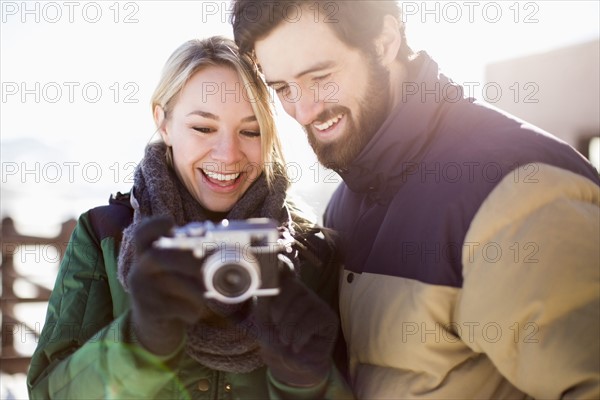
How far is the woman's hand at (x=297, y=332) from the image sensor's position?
5.82ft

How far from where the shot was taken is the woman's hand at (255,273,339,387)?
1.77 m

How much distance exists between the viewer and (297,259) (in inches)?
89.6

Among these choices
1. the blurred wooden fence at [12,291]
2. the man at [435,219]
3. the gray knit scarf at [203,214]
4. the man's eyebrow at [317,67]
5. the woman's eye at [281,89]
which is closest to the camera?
the man at [435,219]

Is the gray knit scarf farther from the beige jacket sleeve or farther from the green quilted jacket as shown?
the beige jacket sleeve

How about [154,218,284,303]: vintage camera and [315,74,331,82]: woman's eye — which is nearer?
[154,218,284,303]: vintage camera

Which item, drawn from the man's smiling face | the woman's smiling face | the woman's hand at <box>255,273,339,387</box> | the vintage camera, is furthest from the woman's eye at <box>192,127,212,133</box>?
the woman's hand at <box>255,273,339,387</box>

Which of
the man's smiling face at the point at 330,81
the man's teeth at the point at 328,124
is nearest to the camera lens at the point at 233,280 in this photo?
the man's smiling face at the point at 330,81

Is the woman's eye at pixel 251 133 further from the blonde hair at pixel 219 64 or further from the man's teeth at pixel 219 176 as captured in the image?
the man's teeth at pixel 219 176

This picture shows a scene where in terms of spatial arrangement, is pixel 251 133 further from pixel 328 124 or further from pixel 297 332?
pixel 297 332

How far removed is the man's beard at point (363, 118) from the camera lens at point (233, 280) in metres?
0.88

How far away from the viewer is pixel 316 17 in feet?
8.04

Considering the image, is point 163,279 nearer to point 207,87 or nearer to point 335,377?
point 335,377

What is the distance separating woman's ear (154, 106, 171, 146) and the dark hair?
0.42 m

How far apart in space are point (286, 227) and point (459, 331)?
2.51ft
